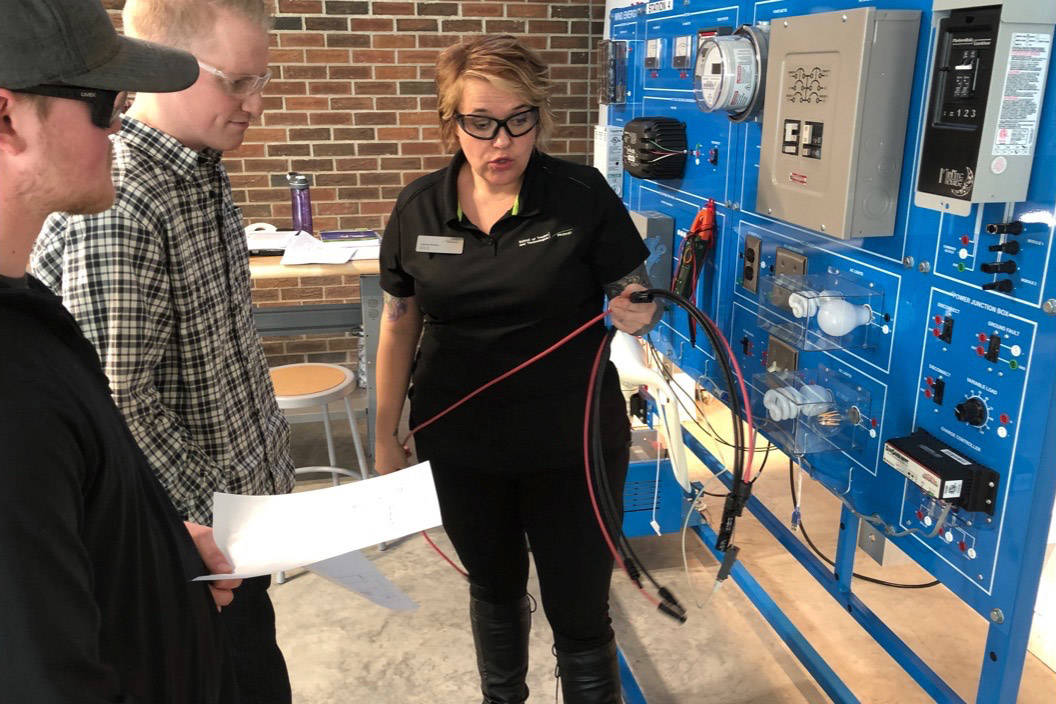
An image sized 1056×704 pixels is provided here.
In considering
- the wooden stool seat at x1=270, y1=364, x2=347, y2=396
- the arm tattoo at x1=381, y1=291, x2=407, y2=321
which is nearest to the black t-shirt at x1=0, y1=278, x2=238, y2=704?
the arm tattoo at x1=381, y1=291, x2=407, y2=321

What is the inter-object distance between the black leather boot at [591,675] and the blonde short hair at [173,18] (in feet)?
4.42

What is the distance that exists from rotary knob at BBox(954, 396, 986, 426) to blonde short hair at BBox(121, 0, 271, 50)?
1.30m

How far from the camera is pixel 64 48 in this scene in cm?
62

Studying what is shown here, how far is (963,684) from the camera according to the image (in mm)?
2279

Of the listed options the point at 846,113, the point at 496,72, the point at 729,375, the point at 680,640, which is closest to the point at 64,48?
the point at 496,72

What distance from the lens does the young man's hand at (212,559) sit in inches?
40.4

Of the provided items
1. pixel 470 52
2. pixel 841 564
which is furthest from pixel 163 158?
pixel 841 564

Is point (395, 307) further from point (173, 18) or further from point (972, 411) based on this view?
point (972, 411)

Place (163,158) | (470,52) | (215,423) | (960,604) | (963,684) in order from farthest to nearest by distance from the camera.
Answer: (960,604) < (963,684) < (470,52) < (215,423) < (163,158)

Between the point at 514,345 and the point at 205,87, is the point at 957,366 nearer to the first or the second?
the point at 514,345

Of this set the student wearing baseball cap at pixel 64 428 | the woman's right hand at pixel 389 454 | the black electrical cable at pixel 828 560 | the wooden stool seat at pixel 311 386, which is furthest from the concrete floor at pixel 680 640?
the student wearing baseball cap at pixel 64 428

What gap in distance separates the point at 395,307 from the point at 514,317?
29 cm

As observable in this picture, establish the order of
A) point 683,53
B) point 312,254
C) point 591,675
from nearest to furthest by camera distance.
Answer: point 591,675, point 683,53, point 312,254

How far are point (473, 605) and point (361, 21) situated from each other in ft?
10.2
